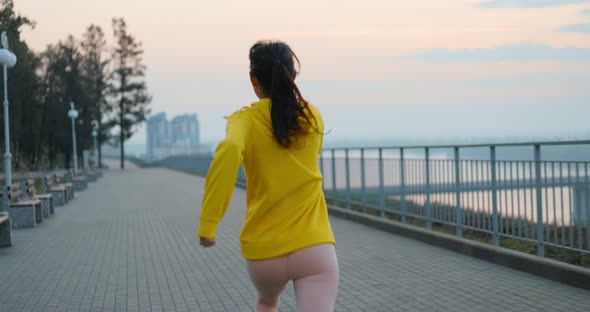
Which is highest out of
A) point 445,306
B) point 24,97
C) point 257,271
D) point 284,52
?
point 24,97

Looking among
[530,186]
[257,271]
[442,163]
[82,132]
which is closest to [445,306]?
[530,186]

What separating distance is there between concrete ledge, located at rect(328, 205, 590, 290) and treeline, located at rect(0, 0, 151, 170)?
911 inches

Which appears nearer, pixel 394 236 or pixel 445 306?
pixel 445 306

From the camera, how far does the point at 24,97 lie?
160ft

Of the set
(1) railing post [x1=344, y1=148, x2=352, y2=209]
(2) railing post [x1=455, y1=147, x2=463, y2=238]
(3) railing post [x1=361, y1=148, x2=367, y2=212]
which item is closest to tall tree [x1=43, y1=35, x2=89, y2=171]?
(1) railing post [x1=344, y1=148, x2=352, y2=209]

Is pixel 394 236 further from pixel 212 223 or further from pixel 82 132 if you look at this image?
pixel 82 132

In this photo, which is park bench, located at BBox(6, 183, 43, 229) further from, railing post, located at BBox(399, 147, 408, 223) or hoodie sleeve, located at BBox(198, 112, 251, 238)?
hoodie sleeve, located at BBox(198, 112, 251, 238)

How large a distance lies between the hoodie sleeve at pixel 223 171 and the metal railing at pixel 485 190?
4439 mm

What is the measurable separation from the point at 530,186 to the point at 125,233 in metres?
6.75

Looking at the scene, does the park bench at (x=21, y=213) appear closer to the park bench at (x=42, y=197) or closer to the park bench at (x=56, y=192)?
the park bench at (x=42, y=197)

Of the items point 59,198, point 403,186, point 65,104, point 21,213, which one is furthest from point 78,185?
point 65,104

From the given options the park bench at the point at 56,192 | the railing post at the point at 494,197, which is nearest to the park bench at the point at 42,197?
the park bench at the point at 56,192

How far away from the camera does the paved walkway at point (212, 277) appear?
6090 millimetres

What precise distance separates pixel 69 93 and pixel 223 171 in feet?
181
